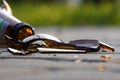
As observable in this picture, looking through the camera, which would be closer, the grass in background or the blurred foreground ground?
the blurred foreground ground

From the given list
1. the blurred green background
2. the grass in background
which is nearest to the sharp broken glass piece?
the blurred green background

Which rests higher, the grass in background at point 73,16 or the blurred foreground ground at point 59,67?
the grass in background at point 73,16

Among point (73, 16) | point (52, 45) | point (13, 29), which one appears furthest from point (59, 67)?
point (73, 16)

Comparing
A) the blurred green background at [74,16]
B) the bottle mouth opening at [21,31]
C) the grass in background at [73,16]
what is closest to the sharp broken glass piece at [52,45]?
the bottle mouth opening at [21,31]

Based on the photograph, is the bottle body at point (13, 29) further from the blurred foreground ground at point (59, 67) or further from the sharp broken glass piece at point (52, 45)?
the blurred foreground ground at point (59, 67)

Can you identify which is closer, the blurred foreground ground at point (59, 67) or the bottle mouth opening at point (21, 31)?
the blurred foreground ground at point (59, 67)

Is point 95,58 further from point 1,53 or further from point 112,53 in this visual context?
point 1,53

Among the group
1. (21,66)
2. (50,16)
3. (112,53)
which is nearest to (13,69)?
(21,66)

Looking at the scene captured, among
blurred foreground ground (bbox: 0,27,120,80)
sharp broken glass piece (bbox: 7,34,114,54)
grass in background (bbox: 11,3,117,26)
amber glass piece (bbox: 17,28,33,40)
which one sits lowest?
blurred foreground ground (bbox: 0,27,120,80)

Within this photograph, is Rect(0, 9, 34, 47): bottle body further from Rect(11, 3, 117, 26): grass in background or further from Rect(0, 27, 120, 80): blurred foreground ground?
Rect(11, 3, 117, 26): grass in background
